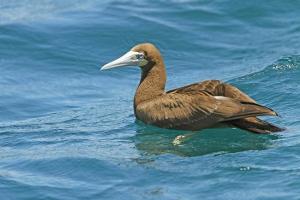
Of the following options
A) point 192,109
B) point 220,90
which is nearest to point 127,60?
point 192,109

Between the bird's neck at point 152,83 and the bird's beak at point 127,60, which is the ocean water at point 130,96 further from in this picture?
the bird's beak at point 127,60

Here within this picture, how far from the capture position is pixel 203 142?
1157cm

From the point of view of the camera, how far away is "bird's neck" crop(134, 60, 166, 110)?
1262 centimetres

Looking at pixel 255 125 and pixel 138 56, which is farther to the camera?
pixel 138 56

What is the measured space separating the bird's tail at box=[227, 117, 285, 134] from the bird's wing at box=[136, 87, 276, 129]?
239mm

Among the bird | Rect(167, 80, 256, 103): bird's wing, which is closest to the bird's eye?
the bird

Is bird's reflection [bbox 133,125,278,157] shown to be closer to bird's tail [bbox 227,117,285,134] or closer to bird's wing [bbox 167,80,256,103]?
bird's tail [bbox 227,117,285,134]

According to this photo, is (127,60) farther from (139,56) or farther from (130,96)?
(130,96)

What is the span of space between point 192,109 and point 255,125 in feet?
2.41

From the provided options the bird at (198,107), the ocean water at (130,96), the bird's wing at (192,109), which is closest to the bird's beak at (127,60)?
the bird at (198,107)

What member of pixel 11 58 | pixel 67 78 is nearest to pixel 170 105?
pixel 67 78

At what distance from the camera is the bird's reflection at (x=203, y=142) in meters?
11.2

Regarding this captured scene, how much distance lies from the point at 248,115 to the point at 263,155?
1.95 ft

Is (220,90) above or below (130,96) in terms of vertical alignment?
above
